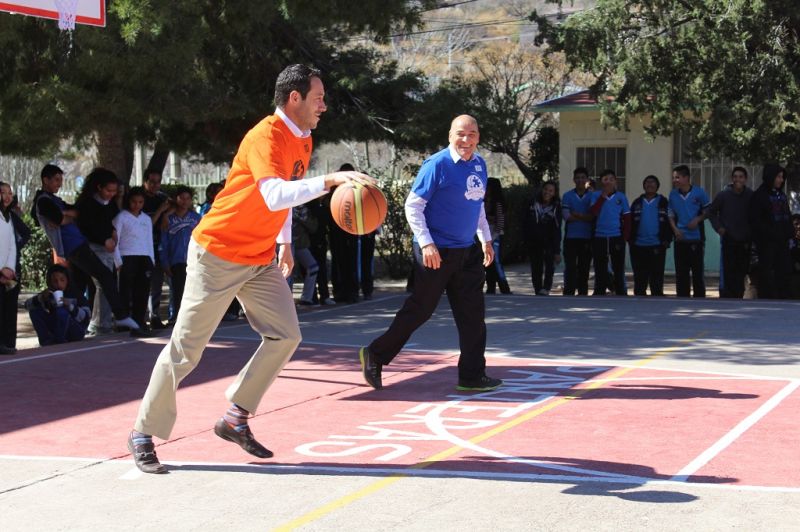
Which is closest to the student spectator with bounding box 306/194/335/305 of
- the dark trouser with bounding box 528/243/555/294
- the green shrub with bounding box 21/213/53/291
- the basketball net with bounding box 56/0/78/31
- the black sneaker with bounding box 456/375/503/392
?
the dark trouser with bounding box 528/243/555/294

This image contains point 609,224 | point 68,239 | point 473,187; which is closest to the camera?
point 473,187

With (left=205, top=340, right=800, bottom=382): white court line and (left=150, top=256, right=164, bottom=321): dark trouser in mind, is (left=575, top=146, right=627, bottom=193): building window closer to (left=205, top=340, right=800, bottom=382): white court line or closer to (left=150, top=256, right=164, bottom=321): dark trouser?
(left=150, top=256, right=164, bottom=321): dark trouser

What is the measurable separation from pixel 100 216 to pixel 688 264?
8335 millimetres

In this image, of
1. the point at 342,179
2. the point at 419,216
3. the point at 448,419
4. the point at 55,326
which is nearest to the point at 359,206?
the point at 342,179

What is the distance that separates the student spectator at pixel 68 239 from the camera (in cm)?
1245

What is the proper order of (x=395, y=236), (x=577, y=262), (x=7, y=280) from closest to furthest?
1. (x=7, y=280)
2. (x=577, y=262)
3. (x=395, y=236)

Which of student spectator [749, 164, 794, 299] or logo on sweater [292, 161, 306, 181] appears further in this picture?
student spectator [749, 164, 794, 299]

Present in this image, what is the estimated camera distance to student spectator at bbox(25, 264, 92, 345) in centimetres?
1223

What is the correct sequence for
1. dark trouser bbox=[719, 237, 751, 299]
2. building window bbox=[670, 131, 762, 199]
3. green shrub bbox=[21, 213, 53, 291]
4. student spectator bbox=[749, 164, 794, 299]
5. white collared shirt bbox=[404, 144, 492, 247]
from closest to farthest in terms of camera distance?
white collared shirt bbox=[404, 144, 492, 247] < student spectator bbox=[749, 164, 794, 299] < dark trouser bbox=[719, 237, 751, 299] < green shrub bbox=[21, 213, 53, 291] < building window bbox=[670, 131, 762, 199]

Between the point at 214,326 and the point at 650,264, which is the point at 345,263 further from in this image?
the point at 214,326

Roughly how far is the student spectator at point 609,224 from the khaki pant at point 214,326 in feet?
35.5

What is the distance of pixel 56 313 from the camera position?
40.3 feet

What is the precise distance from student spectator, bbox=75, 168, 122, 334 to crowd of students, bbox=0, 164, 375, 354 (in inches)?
0.4

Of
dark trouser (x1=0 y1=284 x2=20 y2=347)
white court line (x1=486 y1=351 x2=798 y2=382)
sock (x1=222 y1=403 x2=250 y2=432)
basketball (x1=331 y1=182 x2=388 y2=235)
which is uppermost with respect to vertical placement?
basketball (x1=331 y1=182 x2=388 y2=235)
